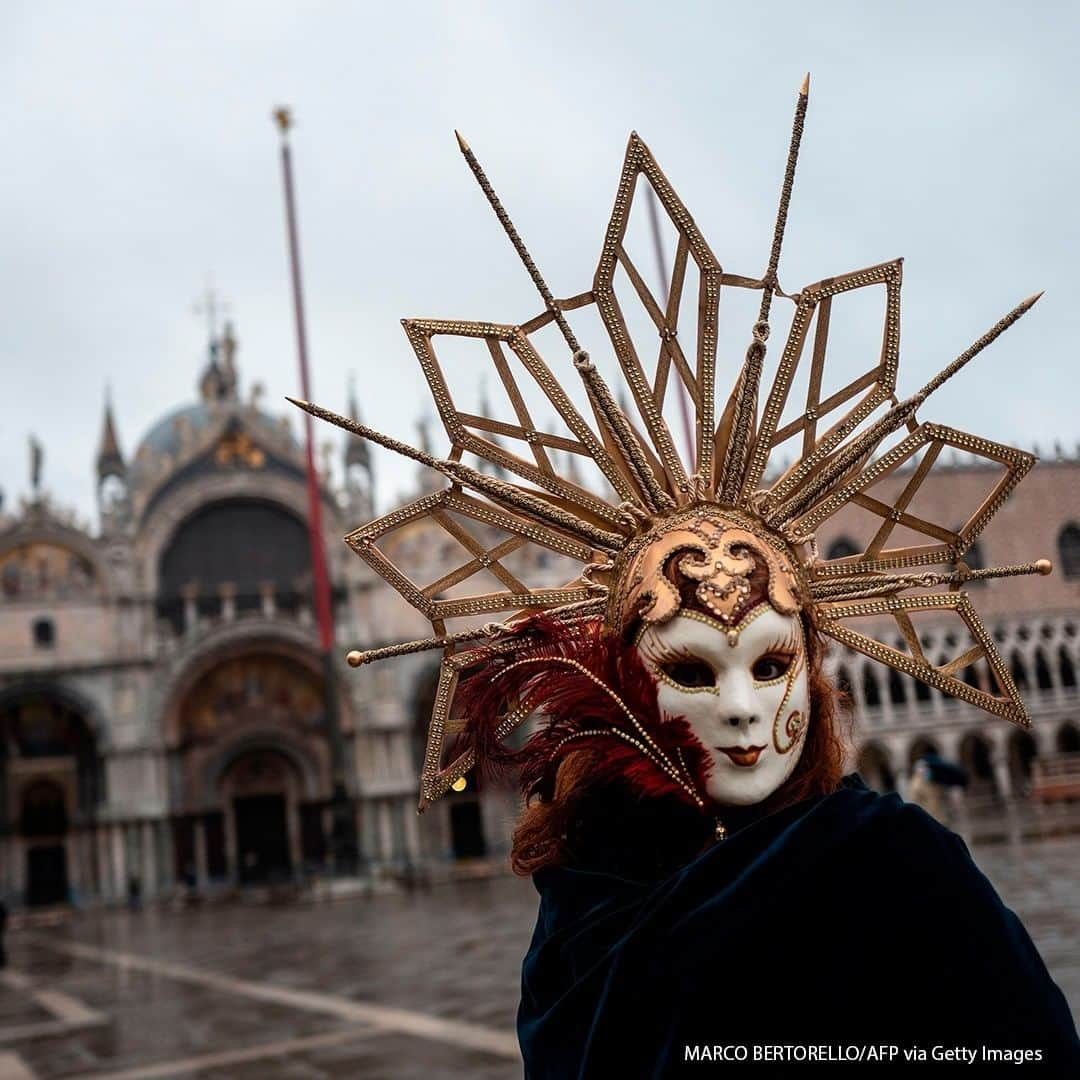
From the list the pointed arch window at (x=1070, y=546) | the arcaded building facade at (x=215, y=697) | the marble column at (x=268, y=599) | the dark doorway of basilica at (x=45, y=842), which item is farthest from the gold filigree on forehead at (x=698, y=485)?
the pointed arch window at (x=1070, y=546)

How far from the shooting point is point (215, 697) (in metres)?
32.3

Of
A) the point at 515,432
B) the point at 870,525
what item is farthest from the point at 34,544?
the point at 515,432

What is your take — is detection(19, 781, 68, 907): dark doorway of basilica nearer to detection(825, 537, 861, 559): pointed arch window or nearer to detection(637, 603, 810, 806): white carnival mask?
detection(825, 537, 861, 559): pointed arch window

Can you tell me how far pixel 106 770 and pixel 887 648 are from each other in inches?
1241

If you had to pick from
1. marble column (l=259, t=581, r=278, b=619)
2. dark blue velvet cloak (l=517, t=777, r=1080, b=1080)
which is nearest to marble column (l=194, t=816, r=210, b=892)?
marble column (l=259, t=581, r=278, b=619)

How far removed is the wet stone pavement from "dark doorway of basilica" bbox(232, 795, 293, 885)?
14.1 meters

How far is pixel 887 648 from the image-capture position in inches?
89.0

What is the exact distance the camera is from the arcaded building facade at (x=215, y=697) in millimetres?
31062

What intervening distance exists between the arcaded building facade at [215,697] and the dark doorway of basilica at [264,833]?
47mm

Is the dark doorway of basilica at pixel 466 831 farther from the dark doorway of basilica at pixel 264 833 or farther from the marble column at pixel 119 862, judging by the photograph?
the marble column at pixel 119 862

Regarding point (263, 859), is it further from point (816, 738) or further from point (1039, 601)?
point (816, 738)

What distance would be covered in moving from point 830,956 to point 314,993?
8815 mm

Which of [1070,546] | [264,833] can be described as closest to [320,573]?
[264,833]

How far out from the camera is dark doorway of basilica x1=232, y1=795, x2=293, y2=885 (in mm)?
32219
